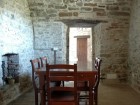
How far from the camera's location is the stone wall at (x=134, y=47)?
21.0ft

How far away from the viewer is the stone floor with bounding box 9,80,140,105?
519 centimetres

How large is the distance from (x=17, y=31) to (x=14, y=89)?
4.80ft

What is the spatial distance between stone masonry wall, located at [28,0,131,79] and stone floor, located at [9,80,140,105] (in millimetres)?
821

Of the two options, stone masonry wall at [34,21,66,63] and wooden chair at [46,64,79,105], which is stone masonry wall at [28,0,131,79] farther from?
wooden chair at [46,64,79,105]

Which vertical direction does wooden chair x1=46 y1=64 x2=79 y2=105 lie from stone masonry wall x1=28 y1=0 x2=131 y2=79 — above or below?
below

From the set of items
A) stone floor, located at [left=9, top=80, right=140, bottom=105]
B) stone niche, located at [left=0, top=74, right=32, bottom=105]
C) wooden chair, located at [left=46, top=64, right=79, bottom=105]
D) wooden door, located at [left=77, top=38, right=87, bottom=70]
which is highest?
wooden door, located at [left=77, top=38, right=87, bottom=70]

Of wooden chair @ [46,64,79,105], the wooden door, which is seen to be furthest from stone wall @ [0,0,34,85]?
the wooden door

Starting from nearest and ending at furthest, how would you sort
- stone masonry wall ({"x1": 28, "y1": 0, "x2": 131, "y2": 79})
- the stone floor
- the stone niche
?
the stone niche → the stone floor → stone masonry wall ({"x1": 28, "y1": 0, "x2": 131, "y2": 79})

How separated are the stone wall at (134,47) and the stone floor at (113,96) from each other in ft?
1.07

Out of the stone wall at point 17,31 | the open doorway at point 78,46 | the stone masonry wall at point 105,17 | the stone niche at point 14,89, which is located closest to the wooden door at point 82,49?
the open doorway at point 78,46

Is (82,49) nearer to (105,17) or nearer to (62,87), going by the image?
(105,17)

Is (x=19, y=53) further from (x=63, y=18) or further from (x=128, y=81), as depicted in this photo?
(x=128, y=81)

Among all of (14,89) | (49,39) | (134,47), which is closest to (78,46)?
(49,39)

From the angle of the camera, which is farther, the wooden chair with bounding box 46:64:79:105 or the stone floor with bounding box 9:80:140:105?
the stone floor with bounding box 9:80:140:105
